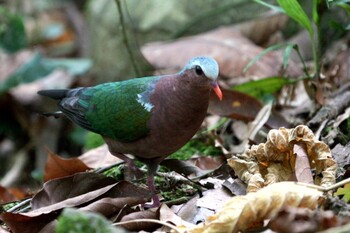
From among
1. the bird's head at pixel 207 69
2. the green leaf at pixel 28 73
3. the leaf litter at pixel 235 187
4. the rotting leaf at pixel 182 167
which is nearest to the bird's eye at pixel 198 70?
the bird's head at pixel 207 69

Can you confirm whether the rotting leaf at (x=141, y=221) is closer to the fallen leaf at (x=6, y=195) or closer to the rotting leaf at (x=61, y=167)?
the rotting leaf at (x=61, y=167)

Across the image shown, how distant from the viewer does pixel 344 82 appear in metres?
5.33

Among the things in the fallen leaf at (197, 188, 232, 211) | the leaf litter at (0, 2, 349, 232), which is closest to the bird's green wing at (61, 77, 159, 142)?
the leaf litter at (0, 2, 349, 232)

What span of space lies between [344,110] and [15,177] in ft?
13.8

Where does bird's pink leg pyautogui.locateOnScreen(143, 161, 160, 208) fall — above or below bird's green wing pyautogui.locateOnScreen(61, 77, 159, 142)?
below

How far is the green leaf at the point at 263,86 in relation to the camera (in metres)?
5.22

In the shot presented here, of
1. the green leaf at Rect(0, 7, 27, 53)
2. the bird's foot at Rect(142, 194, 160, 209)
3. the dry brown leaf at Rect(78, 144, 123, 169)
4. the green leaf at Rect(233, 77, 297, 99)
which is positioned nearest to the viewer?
the bird's foot at Rect(142, 194, 160, 209)

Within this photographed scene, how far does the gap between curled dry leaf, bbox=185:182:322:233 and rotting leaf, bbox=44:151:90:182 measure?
189 centimetres

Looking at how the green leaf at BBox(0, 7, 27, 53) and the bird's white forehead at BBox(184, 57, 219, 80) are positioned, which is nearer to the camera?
the bird's white forehead at BBox(184, 57, 219, 80)

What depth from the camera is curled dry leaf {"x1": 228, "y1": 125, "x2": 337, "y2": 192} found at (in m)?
3.33

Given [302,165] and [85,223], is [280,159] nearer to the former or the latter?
[302,165]

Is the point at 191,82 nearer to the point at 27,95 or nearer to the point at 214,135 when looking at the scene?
the point at 214,135

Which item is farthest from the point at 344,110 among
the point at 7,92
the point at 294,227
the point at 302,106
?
the point at 7,92

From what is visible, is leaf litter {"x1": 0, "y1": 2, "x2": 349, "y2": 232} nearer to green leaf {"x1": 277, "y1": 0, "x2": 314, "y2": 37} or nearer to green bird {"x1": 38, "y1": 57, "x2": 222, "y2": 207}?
green bird {"x1": 38, "y1": 57, "x2": 222, "y2": 207}
